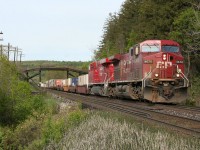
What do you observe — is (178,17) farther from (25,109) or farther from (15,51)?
(15,51)

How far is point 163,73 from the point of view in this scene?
20500mm

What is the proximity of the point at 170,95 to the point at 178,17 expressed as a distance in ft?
57.1

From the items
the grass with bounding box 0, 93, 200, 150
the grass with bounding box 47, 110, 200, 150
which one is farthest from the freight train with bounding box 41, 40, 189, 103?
the grass with bounding box 47, 110, 200, 150

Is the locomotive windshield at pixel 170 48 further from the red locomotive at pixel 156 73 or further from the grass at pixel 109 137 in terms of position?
the grass at pixel 109 137

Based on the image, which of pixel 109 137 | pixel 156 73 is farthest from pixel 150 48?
pixel 109 137

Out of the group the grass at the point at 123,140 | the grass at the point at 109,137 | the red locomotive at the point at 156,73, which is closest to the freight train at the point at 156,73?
the red locomotive at the point at 156,73

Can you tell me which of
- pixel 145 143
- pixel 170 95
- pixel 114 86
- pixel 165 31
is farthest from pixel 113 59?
pixel 145 143

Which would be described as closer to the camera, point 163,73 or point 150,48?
point 163,73

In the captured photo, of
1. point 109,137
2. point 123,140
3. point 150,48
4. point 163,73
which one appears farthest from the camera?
point 150,48

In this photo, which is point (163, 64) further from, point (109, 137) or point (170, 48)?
point (109, 137)

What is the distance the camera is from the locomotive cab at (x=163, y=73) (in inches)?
790

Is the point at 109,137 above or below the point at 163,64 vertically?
below

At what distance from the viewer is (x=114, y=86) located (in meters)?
27.9

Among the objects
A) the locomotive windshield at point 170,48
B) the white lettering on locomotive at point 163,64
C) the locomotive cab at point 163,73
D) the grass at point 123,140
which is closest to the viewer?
the grass at point 123,140
